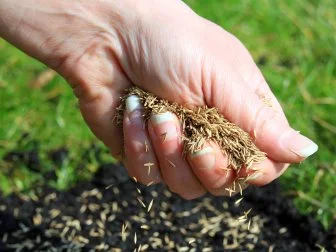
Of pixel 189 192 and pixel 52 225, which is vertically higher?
pixel 189 192

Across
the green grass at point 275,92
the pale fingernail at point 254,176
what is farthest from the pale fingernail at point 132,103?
the green grass at point 275,92

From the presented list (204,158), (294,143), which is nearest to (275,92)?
(294,143)

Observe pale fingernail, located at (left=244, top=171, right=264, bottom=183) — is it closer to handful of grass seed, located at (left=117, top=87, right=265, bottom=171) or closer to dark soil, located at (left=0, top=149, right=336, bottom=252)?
handful of grass seed, located at (left=117, top=87, right=265, bottom=171)

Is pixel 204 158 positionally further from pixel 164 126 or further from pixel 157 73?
pixel 157 73

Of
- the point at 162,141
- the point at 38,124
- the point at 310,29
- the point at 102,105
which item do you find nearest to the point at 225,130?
the point at 162,141

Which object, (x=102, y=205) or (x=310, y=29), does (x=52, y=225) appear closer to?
(x=102, y=205)
